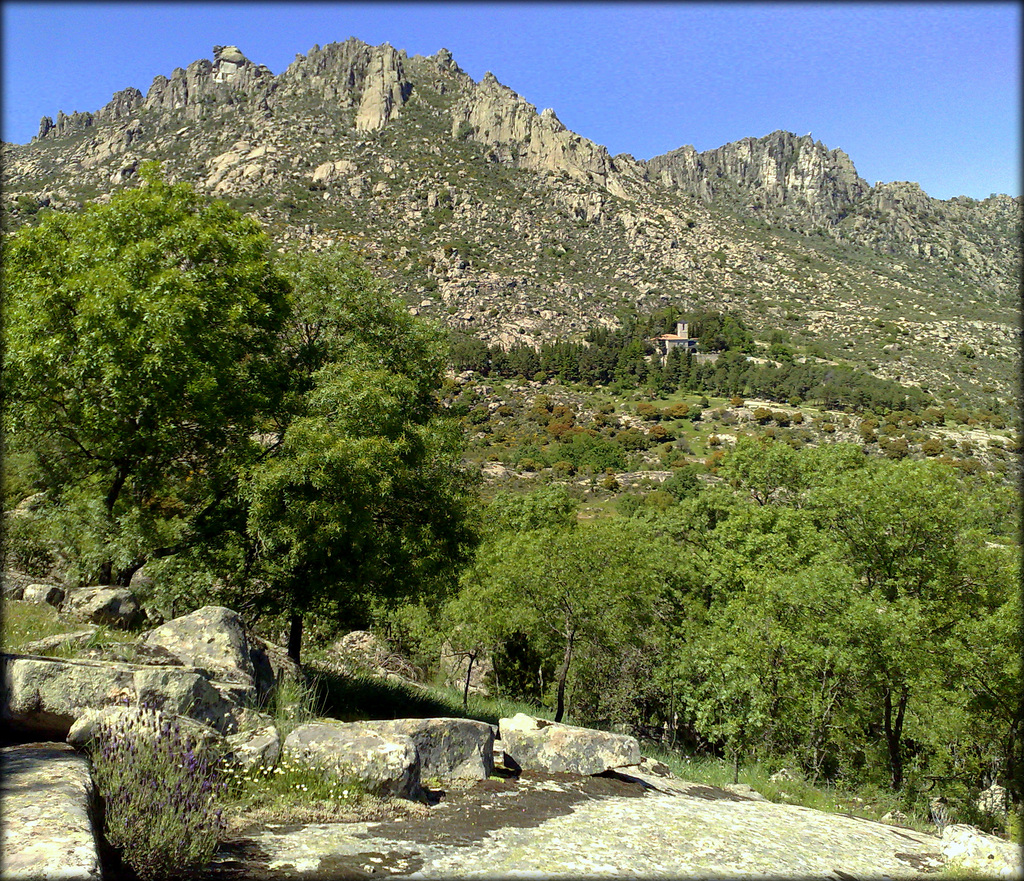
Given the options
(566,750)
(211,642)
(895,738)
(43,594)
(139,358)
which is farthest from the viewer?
(895,738)

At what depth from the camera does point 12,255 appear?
39.3 ft

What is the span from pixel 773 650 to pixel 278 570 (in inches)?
530

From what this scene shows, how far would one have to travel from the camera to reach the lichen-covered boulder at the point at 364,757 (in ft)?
19.9

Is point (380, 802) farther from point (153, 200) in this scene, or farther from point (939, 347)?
point (939, 347)

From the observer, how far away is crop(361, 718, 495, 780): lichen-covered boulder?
286 inches

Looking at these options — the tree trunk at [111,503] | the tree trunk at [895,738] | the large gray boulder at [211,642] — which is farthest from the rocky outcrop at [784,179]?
the large gray boulder at [211,642]

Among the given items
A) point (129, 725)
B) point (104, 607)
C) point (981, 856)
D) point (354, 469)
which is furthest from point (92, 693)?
point (981, 856)

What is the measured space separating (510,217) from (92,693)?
137808 mm

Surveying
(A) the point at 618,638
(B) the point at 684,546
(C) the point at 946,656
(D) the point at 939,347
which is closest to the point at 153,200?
(A) the point at 618,638

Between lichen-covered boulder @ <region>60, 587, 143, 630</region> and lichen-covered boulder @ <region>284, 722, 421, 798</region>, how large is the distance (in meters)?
4.89

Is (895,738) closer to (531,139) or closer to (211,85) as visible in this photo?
(531,139)

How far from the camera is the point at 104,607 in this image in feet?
31.8

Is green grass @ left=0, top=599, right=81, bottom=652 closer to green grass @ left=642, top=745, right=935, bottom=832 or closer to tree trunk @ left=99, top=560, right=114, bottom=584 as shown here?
tree trunk @ left=99, top=560, right=114, bottom=584

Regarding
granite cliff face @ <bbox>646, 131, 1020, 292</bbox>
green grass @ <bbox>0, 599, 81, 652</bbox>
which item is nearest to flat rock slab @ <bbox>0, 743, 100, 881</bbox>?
green grass @ <bbox>0, 599, 81, 652</bbox>
